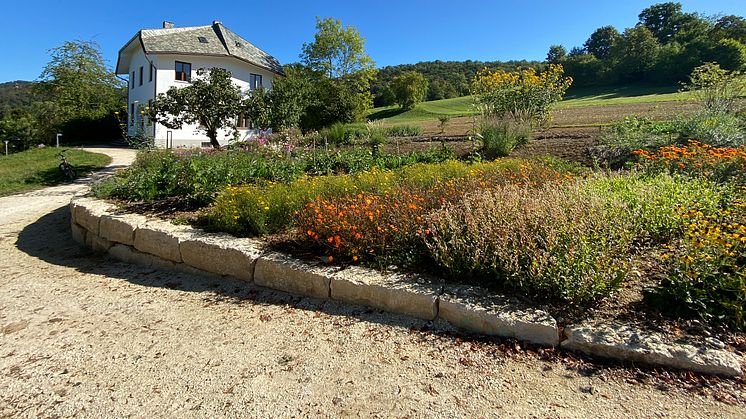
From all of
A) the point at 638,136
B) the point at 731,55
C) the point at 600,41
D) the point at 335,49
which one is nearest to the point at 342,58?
the point at 335,49

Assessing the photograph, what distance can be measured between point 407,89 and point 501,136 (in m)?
41.5

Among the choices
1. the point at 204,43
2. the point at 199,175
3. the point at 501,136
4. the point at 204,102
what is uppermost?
the point at 204,43

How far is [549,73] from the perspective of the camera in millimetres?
11109

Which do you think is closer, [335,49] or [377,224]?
[377,224]

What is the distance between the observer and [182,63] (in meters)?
22.5

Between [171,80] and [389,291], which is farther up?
[171,80]

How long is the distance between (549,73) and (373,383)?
11511 mm

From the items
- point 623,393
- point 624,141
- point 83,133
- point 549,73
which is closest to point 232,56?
point 83,133

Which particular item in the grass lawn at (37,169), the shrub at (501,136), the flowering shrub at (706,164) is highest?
the shrub at (501,136)

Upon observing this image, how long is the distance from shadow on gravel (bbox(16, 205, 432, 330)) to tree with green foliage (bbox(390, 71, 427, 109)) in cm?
4525

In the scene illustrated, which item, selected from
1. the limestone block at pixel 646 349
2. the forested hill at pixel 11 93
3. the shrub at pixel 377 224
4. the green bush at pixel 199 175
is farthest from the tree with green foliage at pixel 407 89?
the forested hill at pixel 11 93

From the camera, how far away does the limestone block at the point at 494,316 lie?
2.25m

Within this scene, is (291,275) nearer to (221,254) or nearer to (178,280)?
(221,254)

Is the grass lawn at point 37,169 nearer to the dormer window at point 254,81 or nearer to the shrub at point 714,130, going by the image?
the dormer window at point 254,81
